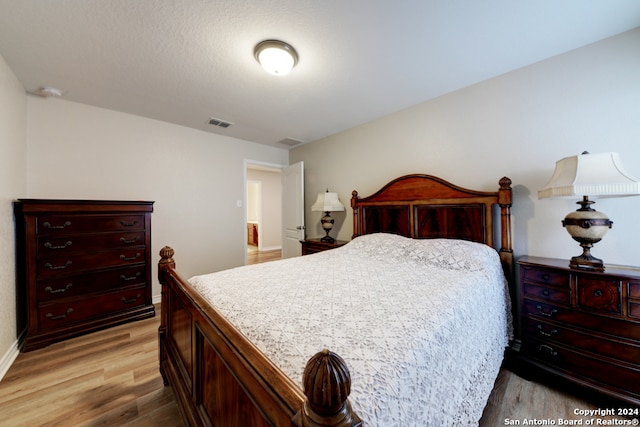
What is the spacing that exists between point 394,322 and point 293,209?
3.26 metres

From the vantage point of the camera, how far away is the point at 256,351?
68cm

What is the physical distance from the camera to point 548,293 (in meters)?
1.65

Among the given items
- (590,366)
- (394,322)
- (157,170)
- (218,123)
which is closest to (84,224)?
(157,170)

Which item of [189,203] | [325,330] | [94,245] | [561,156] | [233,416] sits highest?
[561,156]

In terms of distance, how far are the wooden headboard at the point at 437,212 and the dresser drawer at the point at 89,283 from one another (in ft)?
8.37

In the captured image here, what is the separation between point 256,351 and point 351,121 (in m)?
3.05

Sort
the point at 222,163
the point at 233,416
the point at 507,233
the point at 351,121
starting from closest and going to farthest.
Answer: the point at 233,416 → the point at 507,233 → the point at 351,121 → the point at 222,163

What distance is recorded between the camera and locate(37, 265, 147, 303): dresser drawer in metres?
2.15

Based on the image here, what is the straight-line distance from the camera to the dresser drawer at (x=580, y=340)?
139cm

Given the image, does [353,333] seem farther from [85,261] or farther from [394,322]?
[85,261]

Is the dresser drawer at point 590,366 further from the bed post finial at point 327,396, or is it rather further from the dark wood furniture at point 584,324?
the bed post finial at point 327,396

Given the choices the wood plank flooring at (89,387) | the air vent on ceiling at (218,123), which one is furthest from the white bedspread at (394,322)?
the air vent on ceiling at (218,123)

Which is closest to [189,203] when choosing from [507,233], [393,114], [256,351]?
[393,114]

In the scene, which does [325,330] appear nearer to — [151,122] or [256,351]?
[256,351]
